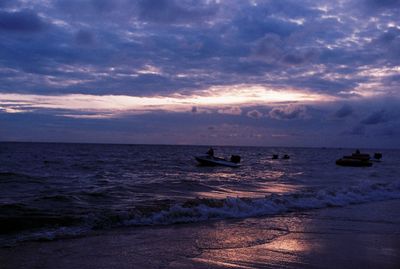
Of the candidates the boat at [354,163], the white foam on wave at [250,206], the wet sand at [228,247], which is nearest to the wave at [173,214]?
the white foam on wave at [250,206]

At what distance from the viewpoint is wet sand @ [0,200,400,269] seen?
7922 millimetres

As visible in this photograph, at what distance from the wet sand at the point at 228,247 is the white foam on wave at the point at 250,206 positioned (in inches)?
36.8

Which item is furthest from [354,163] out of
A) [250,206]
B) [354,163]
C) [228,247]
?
[228,247]

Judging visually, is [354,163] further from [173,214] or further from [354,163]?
[173,214]

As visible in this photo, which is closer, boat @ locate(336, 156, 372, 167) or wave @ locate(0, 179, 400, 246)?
wave @ locate(0, 179, 400, 246)

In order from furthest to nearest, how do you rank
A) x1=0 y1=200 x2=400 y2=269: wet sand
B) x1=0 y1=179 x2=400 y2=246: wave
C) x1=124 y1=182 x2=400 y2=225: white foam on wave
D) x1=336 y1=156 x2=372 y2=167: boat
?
x1=336 y1=156 x2=372 y2=167: boat < x1=124 y1=182 x2=400 y2=225: white foam on wave < x1=0 y1=179 x2=400 y2=246: wave < x1=0 y1=200 x2=400 y2=269: wet sand

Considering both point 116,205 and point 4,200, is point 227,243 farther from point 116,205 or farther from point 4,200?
point 4,200

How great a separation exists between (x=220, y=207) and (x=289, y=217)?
8.24ft

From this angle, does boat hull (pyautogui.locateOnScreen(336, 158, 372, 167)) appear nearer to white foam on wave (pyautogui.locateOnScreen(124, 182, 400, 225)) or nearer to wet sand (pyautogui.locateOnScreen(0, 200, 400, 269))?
white foam on wave (pyautogui.locateOnScreen(124, 182, 400, 225))

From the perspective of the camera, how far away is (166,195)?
19875 mm

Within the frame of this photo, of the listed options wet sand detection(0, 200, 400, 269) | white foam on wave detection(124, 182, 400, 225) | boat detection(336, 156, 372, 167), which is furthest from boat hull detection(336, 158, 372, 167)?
wet sand detection(0, 200, 400, 269)

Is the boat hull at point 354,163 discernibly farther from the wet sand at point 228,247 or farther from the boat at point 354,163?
the wet sand at point 228,247

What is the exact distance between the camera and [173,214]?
13.5 metres

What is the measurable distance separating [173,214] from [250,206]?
3624 millimetres
